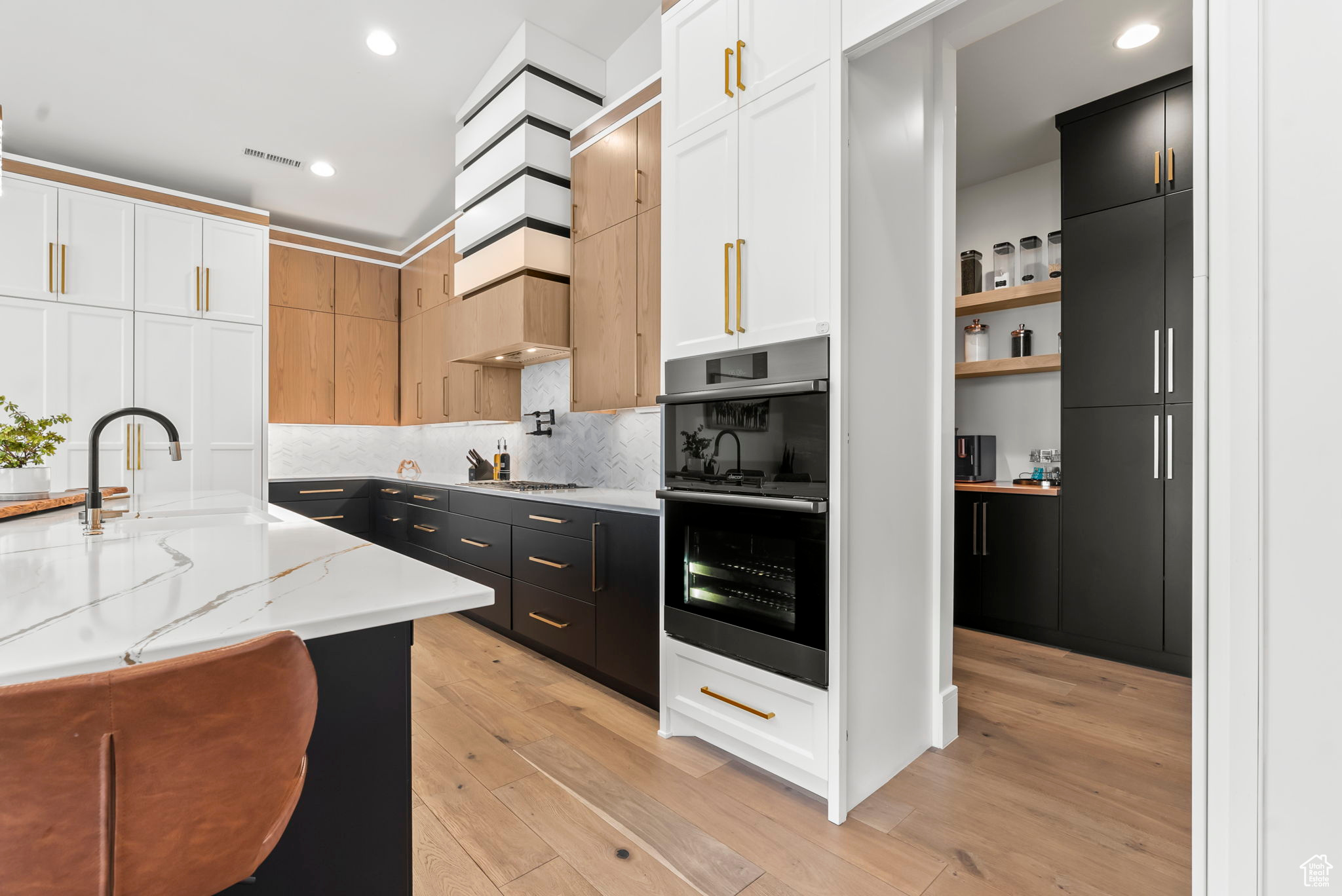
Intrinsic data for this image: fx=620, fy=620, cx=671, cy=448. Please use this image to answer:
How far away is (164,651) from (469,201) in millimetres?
3702

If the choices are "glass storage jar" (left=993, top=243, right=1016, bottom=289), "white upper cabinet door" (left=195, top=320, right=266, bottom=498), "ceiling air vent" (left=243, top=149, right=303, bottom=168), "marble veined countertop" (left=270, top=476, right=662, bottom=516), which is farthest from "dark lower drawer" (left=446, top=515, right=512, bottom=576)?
"glass storage jar" (left=993, top=243, right=1016, bottom=289)

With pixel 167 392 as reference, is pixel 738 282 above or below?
above

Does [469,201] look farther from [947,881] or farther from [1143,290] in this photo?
[947,881]

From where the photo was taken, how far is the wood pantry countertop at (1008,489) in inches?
128

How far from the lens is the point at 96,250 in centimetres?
394

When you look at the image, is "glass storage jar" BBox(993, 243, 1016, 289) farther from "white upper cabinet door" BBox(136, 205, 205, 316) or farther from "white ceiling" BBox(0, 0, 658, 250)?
"white upper cabinet door" BBox(136, 205, 205, 316)

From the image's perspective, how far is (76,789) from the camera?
0.56 m

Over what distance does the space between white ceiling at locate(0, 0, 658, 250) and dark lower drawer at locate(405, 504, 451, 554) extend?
2449 millimetres

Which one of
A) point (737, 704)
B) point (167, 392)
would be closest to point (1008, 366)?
point (737, 704)

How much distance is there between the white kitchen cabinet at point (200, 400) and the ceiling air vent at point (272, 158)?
116cm

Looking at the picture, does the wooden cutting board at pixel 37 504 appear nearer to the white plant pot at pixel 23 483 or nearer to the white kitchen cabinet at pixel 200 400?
the white plant pot at pixel 23 483

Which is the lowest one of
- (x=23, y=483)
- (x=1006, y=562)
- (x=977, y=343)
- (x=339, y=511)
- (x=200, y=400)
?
(x=1006, y=562)

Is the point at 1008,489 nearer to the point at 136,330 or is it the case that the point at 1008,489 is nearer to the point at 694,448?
the point at 694,448

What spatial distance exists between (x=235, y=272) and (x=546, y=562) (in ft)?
11.2
